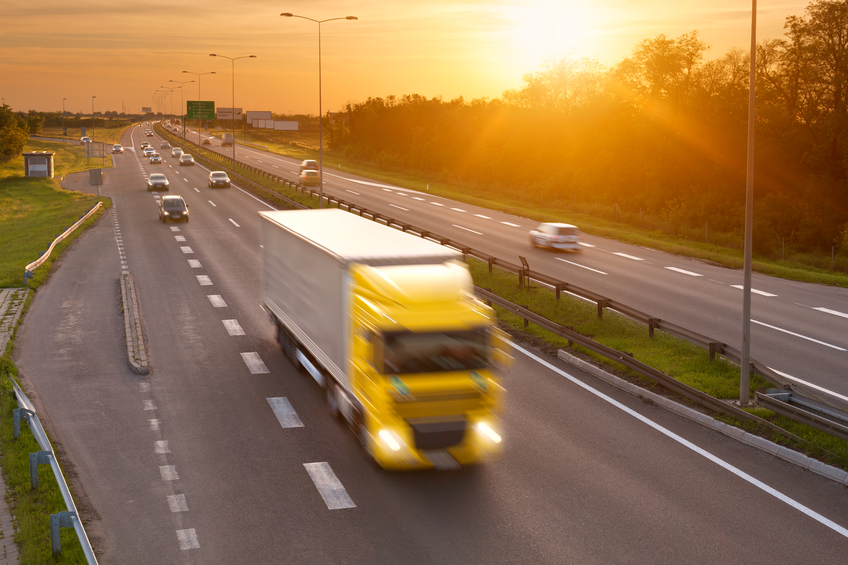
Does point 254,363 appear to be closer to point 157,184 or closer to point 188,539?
point 188,539

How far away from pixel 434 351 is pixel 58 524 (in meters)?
5.10

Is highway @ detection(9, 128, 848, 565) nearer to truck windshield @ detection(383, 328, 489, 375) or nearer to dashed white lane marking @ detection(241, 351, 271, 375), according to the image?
dashed white lane marking @ detection(241, 351, 271, 375)

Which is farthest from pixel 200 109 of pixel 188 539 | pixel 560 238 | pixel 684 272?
pixel 188 539

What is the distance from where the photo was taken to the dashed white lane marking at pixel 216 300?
2272cm

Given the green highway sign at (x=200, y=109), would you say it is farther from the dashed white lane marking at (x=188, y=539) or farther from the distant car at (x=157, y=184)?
the dashed white lane marking at (x=188, y=539)

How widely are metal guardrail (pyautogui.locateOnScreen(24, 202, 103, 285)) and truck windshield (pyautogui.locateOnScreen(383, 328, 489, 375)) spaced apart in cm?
2008

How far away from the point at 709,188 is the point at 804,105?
8.24 m

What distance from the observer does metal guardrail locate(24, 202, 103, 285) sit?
85.6 ft

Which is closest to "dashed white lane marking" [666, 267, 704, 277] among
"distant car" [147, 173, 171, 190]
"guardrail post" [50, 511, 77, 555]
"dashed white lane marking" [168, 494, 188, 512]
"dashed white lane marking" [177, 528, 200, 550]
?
"dashed white lane marking" [168, 494, 188, 512]

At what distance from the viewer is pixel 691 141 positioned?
55312 mm

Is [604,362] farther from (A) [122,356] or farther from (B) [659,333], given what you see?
(A) [122,356]

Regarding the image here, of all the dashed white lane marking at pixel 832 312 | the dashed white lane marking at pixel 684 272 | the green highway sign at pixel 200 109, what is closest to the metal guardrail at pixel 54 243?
the dashed white lane marking at pixel 684 272

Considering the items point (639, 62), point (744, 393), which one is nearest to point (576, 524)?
point (744, 393)

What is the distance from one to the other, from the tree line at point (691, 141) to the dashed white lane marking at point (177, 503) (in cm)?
3959
